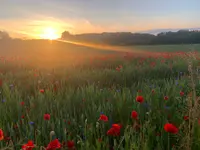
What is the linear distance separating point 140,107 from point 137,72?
335 cm

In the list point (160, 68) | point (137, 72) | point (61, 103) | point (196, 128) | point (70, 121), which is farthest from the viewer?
point (160, 68)

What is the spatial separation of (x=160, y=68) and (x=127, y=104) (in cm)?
424

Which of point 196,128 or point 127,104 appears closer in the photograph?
point 196,128

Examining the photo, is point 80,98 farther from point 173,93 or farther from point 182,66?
point 182,66

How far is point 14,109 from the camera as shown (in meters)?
2.68

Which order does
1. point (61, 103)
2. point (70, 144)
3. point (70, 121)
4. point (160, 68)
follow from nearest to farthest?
point (70, 144)
point (70, 121)
point (61, 103)
point (160, 68)

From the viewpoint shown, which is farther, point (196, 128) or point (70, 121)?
point (70, 121)

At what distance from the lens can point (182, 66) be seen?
6.91m

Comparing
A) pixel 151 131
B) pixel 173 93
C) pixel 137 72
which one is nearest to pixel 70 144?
pixel 151 131

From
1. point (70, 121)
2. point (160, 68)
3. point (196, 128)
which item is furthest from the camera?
point (160, 68)

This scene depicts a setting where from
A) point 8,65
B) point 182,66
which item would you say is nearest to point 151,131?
point 182,66

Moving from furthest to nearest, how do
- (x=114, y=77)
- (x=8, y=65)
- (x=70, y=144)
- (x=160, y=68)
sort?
(x=8, y=65) → (x=160, y=68) → (x=114, y=77) → (x=70, y=144)

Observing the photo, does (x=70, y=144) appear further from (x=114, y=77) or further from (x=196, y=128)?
(x=114, y=77)

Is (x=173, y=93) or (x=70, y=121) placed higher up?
(x=173, y=93)
